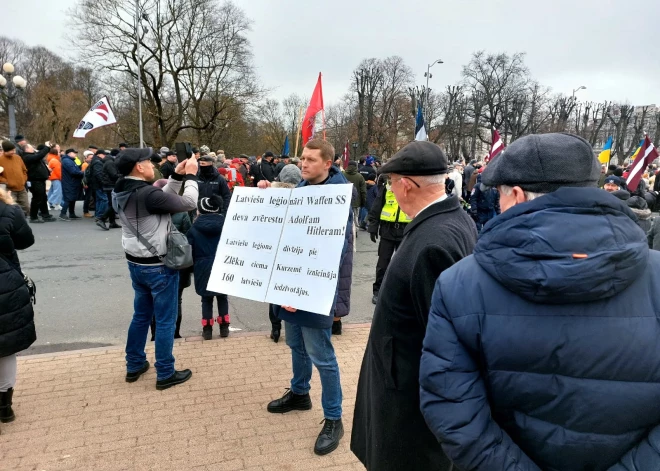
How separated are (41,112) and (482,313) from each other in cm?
4590

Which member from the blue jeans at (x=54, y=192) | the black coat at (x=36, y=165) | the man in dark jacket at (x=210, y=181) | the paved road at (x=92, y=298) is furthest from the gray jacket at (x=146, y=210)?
the blue jeans at (x=54, y=192)

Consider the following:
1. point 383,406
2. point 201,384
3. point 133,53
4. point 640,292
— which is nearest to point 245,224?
point 201,384

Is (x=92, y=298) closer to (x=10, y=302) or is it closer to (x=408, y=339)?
(x=10, y=302)

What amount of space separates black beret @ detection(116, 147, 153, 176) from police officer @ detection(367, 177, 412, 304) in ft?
11.0

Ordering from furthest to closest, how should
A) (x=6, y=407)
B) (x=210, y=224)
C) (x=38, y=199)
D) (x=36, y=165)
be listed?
(x=38, y=199), (x=36, y=165), (x=210, y=224), (x=6, y=407)

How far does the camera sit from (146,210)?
3.54 m

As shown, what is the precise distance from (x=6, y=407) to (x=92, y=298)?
3.17m

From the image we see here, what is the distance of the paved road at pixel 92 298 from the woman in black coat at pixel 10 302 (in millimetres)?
1506

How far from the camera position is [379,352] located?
1.95m

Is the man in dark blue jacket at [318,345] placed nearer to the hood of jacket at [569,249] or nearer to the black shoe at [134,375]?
the black shoe at [134,375]

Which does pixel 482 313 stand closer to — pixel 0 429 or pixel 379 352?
pixel 379 352

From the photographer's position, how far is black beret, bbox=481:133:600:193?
1309 mm

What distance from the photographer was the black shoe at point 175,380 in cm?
374

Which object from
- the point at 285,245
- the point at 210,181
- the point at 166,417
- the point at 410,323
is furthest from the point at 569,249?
the point at 210,181
